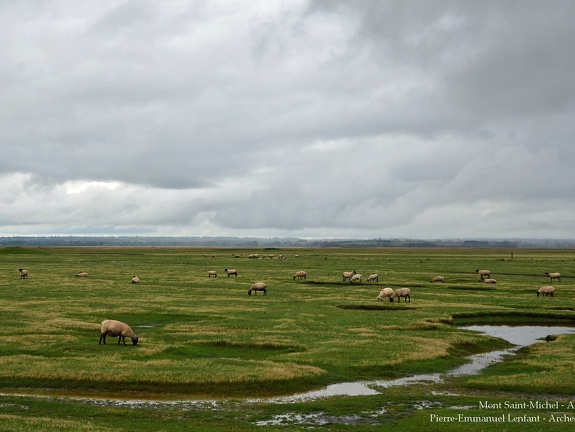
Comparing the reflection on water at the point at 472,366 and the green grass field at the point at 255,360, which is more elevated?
the green grass field at the point at 255,360

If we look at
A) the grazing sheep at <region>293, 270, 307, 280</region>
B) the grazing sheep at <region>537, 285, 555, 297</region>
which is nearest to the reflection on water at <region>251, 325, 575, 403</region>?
the grazing sheep at <region>537, 285, 555, 297</region>

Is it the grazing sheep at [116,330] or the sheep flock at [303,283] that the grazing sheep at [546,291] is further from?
the grazing sheep at [116,330]

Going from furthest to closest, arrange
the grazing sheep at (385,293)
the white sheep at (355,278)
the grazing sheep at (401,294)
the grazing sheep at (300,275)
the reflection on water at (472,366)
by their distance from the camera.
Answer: the grazing sheep at (300,275) < the white sheep at (355,278) < the grazing sheep at (385,293) < the grazing sheep at (401,294) < the reflection on water at (472,366)

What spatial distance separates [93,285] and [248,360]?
48545 millimetres

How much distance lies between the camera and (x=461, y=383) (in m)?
28.2

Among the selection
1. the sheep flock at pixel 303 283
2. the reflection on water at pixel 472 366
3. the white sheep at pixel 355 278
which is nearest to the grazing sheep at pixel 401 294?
the sheep flock at pixel 303 283

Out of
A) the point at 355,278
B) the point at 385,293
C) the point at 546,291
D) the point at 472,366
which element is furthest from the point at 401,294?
the point at 472,366

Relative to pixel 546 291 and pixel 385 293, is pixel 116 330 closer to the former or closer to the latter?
pixel 385 293

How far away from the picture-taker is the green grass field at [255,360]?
2217cm

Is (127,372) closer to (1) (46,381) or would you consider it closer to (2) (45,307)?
(1) (46,381)

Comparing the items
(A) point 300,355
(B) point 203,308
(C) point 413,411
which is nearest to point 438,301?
(B) point 203,308

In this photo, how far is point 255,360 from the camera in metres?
32.6

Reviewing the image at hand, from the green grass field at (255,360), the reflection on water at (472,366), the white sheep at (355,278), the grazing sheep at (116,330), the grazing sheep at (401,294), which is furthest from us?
the white sheep at (355,278)

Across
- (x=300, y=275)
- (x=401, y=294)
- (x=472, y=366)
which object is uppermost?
(x=401, y=294)
